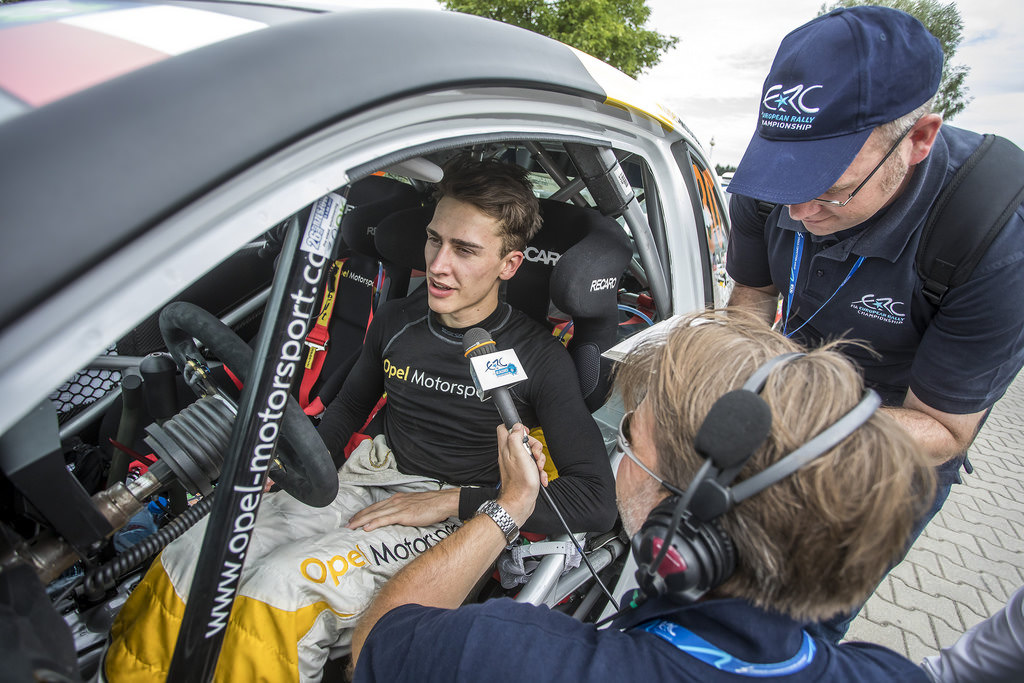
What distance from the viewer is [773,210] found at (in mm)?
1695

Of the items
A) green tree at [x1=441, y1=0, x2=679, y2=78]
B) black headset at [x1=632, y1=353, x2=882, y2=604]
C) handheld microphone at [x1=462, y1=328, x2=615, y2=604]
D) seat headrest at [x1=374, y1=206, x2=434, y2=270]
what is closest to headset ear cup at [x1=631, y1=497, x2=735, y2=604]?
black headset at [x1=632, y1=353, x2=882, y2=604]

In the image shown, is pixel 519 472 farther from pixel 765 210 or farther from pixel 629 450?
pixel 765 210

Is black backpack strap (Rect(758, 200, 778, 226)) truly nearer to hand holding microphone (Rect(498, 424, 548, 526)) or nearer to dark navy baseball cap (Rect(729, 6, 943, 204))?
dark navy baseball cap (Rect(729, 6, 943, 204))

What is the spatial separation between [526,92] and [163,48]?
1.78ft

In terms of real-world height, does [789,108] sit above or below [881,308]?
above

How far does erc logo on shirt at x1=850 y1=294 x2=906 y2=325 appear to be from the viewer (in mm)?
1414

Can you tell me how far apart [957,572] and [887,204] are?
264 cm

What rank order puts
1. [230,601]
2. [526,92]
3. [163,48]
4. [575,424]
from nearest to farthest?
1. [163,48]
2. [230,601]
3. [526,92]
4. [575,424]

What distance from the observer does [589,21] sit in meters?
14.2

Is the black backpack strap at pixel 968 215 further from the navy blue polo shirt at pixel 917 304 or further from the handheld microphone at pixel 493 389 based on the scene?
the handheld microphone at pixel 493 389

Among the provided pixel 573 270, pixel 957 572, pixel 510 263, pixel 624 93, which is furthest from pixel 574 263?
pixel 957 572

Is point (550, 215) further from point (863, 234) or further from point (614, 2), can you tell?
point (614, 2)

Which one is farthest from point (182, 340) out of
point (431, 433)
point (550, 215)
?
point (550, 215)

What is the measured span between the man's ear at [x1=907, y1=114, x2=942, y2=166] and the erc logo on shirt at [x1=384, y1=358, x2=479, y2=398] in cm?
132
